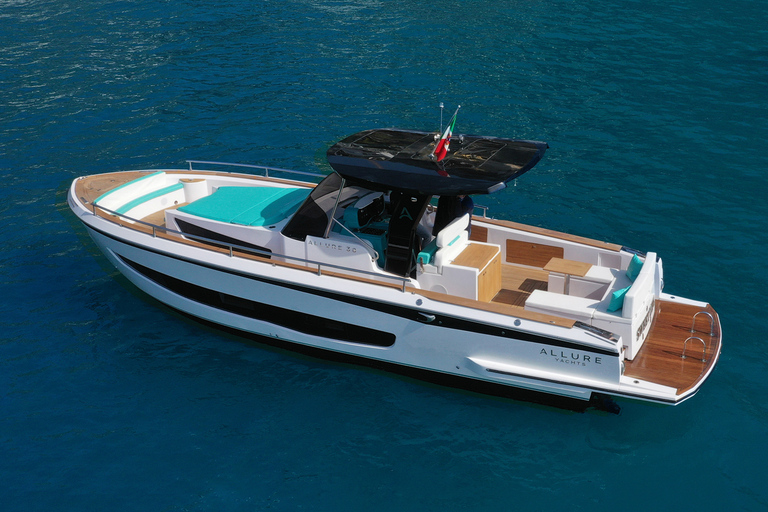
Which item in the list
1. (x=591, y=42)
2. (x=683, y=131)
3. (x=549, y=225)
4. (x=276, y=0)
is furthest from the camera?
(x=276, y=0)

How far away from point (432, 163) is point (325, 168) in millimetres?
7713

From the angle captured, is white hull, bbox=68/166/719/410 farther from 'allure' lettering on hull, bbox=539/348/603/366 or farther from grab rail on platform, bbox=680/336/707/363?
grab rail on platform, bbox=680/336/707/363

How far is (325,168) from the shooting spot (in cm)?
1744

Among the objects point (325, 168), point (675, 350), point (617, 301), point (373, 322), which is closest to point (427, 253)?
point (373, 322)

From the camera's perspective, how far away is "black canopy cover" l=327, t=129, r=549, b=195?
31.6ft

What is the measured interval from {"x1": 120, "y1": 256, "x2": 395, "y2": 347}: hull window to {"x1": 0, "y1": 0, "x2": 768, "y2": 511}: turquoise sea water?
25.6 inches

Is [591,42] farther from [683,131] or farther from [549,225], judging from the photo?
[549,225]

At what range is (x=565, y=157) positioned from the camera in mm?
17812

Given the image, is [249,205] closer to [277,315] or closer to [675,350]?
[277,315]

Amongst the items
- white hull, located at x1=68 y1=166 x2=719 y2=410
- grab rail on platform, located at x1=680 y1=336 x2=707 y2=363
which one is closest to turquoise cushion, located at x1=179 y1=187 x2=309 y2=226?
white hull, located at x1=68 y1=166 x2=719 y2=410

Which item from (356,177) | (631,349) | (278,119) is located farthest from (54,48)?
(631,349)

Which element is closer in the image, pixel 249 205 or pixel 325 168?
pixel 249 205

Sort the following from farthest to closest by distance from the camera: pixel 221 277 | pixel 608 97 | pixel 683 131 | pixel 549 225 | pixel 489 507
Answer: pixel 608 97 < pixel 683 131 < pixel 549 225 < pixel 221 277 < pixel 489 507

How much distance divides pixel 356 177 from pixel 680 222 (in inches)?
316
